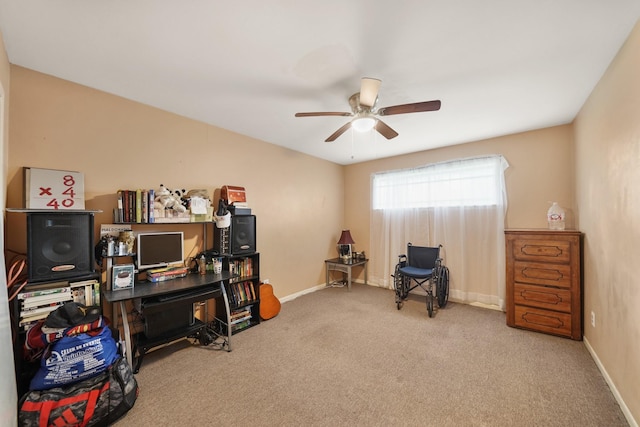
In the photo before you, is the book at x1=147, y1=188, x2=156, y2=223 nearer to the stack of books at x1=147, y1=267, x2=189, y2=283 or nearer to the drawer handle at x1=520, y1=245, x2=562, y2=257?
the stack of books at x1=147, y1=267, x2=189, y2=283

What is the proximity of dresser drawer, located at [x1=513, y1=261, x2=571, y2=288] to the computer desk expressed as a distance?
3.24 meters

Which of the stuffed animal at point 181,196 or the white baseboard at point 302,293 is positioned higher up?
the stuffed animal at point 181,196

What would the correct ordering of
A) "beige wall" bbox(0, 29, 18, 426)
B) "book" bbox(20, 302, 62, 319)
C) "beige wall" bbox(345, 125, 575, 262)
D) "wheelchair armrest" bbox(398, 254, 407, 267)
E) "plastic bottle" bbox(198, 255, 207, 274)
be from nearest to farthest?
"beige wall" bbox(0, 29, 18, 426)
"book" bbox(20, 302, 62, 319)
"plastic bottle" bbox(198, 255, 207, 274)
"beige wall" bbox(345, 125, 575, 262)
"wheelchair armrest" bbox(398, 254, 407, 267)

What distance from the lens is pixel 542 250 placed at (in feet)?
8.98

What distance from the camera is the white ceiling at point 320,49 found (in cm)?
140

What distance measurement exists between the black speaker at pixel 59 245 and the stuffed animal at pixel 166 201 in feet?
1.89

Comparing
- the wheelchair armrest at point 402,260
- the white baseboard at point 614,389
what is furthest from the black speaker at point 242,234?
the white baseboard at point 614,389

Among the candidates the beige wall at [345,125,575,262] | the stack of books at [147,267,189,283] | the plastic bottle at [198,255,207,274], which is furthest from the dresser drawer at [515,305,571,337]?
the stack of books at [147,267,189,283]

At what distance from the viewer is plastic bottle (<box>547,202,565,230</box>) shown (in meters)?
2.91

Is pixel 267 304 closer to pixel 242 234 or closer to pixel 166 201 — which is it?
pixel 242 234

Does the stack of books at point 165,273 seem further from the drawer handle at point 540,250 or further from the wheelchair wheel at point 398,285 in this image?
the drawer handle at point 540,250

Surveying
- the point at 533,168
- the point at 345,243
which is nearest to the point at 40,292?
the point at 345,243

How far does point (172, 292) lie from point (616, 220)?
3.55m

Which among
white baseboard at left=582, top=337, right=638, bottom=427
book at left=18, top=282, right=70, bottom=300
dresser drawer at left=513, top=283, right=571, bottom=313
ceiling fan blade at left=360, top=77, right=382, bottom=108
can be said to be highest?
ceiling fan blade at left=360, top=77, right=382, bottom=108
